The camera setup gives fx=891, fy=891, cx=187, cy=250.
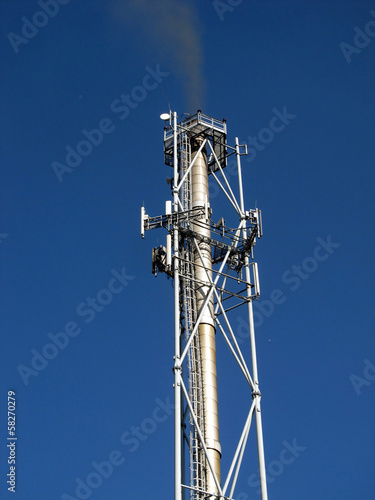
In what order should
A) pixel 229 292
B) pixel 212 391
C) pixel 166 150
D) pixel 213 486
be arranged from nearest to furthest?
pixel 213 486, pixel 212 391, pixel 229 292, pixel 166 150

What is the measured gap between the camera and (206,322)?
4988 centimetres

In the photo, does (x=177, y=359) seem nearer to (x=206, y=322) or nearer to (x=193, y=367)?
(x=193, y=367)

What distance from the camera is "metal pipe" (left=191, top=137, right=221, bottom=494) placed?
151 feet

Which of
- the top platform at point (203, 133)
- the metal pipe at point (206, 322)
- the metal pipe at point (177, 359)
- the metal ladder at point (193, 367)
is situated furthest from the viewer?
the top platform at point (203, 133)

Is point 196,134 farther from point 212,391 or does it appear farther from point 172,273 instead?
point 212,391

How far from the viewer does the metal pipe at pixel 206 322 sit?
4609cm

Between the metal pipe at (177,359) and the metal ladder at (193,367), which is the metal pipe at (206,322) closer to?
the metal ladder at (193,367)

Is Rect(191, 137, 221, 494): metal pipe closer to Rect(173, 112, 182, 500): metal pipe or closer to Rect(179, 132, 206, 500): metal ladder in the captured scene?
Rect(179, 132, 206, 500): metal ladder

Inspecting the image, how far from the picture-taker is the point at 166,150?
57656 mm

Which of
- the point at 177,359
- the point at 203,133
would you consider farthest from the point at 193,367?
the point at 203,133

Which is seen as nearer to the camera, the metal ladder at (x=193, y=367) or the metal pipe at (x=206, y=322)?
the metal ladder at (x=193, y=367)

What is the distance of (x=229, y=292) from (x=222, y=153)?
38.6ft

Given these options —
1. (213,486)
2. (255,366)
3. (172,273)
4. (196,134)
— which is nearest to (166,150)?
(196,134)

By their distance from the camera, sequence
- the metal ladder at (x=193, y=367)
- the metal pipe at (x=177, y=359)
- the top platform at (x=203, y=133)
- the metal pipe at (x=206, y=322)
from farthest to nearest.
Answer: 1. the top platform at (x=203, y=133)
2. the metal pipe at (x=206, y=322)
3. the metal ladder at (x=193, y=367)
4. the metal pipe at (x=177, y=359)
